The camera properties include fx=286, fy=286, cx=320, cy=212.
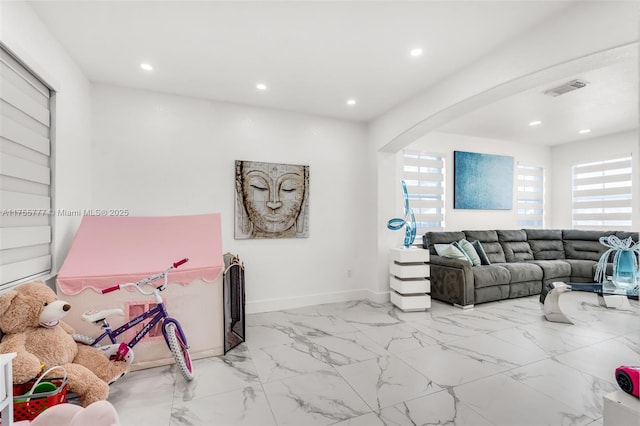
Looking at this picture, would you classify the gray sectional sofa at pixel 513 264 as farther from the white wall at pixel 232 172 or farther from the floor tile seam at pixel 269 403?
the floor tile seam at pixel 269 403

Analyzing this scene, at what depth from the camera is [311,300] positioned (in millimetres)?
4184

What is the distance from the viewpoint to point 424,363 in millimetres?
2484

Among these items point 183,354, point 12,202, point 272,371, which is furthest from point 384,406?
point 12,202

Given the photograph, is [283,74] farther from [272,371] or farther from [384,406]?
[384,406]

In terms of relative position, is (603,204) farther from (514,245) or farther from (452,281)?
(452,281)

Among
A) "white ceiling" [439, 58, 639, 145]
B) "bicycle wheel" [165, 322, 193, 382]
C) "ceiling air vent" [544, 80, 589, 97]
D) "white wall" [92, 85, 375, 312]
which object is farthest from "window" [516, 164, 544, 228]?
Result: "bicycle wheel" [165, 322, 193, 382]

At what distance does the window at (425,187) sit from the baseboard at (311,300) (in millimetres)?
1261

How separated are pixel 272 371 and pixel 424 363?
1.31 meters

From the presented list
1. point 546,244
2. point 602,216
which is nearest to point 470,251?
point 546,244

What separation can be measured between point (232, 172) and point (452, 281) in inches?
134

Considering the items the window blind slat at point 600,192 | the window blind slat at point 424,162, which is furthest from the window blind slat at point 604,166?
the window blind slat at point 424,162

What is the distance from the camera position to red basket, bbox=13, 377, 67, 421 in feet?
4.89

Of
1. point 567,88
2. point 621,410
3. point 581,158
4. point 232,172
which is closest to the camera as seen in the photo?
point 621,410

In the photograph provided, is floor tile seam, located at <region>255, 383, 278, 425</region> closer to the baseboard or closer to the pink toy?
the baseboard
